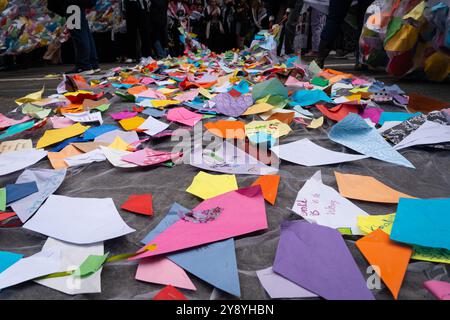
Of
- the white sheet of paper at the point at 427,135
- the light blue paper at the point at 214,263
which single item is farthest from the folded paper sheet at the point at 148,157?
the white sheet of paper at the point at 427,135

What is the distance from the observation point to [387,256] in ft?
2.09

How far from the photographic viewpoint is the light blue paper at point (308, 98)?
1785 millimetres

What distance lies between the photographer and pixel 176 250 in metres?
0.67

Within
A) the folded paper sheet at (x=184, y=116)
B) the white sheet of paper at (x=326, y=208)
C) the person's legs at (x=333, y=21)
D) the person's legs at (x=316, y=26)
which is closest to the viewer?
the white sheet of paper at (x=326, y=208)

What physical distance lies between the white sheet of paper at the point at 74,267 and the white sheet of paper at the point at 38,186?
17 cm

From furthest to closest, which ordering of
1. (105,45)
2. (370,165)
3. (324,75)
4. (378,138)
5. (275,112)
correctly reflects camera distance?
1. (105,45)
2. (324,75)
3. (275,112)
4. (378,138)
5. (370,165)

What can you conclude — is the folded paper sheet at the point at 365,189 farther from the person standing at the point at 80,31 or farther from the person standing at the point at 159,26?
the person standing at the point at 159,26

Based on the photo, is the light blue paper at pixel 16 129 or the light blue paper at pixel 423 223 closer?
the light blue paper at pixel 423 223

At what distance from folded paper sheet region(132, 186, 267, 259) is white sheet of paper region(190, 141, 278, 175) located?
0.57ft

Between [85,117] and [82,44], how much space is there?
204 cm

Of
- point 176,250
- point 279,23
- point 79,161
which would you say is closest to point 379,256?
point 176,250

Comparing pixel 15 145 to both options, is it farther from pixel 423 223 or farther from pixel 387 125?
pixel 387 125

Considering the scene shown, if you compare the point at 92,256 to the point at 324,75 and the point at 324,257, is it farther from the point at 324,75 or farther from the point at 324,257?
→ the point at 324,75

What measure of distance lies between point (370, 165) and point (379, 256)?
0.50m
